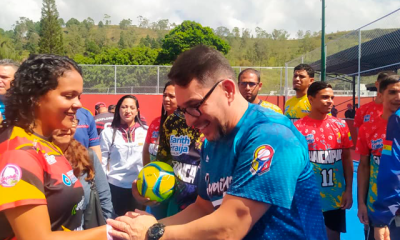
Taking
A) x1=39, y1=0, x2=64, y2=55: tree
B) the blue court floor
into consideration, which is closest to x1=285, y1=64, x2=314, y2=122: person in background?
the blue court floor

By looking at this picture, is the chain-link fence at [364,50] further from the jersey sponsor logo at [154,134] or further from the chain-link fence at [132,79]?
the jersey sponsor logo at [154,134]

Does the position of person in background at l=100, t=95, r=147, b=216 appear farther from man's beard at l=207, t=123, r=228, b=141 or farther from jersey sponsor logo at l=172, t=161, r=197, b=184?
man's beard at l=207, t=123, r=228, b=141

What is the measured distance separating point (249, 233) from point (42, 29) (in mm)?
56271

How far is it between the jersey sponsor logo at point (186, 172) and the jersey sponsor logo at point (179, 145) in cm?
12

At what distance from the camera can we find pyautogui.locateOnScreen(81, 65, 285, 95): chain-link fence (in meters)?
19.8

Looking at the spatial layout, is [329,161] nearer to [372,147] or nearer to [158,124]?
[372,147]

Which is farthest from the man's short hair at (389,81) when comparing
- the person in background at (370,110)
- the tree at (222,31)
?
the tree at (222,31)

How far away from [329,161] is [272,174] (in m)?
2.80

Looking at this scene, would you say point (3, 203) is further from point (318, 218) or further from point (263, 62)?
point (263, 62)

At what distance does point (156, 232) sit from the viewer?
1.58 metres

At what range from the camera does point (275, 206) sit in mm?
1413

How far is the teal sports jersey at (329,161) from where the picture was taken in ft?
12.6

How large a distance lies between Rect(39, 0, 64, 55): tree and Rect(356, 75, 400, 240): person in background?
5158cm

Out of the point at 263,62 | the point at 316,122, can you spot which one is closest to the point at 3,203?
the point at 316,122
